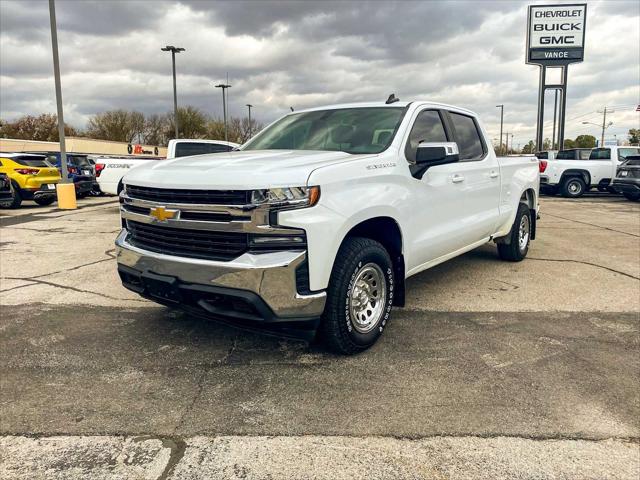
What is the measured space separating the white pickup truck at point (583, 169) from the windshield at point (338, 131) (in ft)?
56.6

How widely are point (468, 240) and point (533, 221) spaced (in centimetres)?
249

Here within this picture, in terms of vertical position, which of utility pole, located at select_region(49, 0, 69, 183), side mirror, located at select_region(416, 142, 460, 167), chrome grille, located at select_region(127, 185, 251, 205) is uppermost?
utility pole, located at select_region(49, 0, 69, 183)

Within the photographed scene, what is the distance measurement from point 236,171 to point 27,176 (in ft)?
47.4

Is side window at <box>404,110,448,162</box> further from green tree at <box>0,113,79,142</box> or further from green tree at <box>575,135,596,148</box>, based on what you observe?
green tree at <box>575,135,596,148</box>

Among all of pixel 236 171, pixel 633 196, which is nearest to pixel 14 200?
pixel 236 171

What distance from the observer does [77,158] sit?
20.3 meters

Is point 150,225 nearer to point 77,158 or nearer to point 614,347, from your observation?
point 614,347

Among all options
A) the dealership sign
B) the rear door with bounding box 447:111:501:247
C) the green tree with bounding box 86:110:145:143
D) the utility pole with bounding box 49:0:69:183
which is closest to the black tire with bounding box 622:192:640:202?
the dealership sign

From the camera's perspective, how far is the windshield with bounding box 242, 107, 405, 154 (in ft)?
13.9

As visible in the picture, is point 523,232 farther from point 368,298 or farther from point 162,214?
point 162,214

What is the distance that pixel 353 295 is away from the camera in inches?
141

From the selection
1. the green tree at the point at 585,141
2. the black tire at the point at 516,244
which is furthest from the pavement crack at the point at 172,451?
the green tree at the point at 585,141

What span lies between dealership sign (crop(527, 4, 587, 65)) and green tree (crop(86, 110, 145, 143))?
53942 millimetres

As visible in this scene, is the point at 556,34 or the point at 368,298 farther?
the point at 556,34
